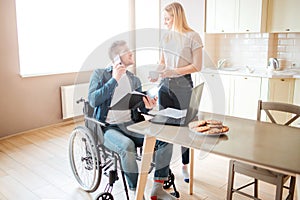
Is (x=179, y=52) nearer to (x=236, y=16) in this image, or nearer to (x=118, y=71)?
(x=118, y=71)

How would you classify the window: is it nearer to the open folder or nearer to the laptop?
the open folder

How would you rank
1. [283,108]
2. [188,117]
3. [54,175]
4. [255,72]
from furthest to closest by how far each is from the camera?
1. [255,72]
2. [54,175]
3. [283,108]
4. [188,117]

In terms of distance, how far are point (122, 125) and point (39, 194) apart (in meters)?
0.89

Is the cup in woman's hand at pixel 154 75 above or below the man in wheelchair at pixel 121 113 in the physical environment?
above

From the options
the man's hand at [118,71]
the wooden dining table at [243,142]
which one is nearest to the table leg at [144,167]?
the wooden dining table at [243,142]

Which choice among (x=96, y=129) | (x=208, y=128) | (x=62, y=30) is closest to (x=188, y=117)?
(x=208, y=128)

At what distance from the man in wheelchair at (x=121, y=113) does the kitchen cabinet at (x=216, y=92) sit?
195 centimetres

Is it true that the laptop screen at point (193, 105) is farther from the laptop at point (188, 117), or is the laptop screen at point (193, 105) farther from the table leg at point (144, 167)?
the table leg at point (144, 167)

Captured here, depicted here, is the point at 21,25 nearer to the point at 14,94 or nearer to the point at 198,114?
the point at 14,94

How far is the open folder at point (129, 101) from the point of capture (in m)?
2.25

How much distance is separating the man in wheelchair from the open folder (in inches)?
1.0

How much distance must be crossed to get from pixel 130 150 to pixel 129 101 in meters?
0.38

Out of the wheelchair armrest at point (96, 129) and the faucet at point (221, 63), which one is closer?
the wheelchair armrest at point (96, 129)

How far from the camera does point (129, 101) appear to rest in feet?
7.44
